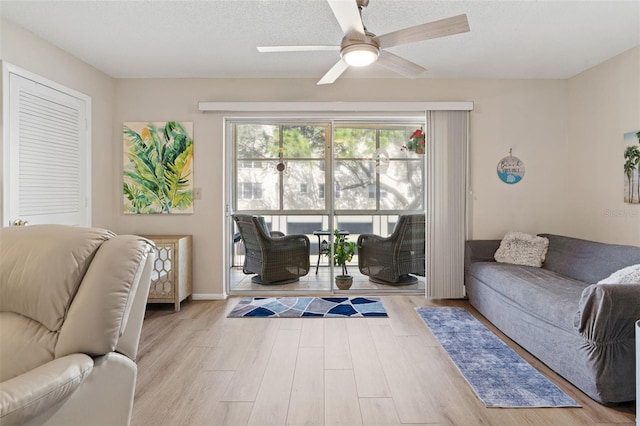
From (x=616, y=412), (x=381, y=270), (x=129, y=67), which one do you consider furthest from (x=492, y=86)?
(x=129, y=67)

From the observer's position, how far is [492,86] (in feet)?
13.1

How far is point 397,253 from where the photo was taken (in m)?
4.20

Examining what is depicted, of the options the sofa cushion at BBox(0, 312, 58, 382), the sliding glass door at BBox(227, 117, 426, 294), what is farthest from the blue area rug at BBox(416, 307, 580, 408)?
the sofa cushion at BBox(0, 312, 58, 382)

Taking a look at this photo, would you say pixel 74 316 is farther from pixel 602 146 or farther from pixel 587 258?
pixel 602 146

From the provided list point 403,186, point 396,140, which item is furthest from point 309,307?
point 396,140

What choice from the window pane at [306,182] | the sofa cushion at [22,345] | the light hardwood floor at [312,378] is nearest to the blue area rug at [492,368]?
the light hardwood floor at [312,378]

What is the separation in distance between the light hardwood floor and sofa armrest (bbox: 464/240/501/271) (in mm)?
741

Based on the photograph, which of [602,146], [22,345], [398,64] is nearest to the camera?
[22,345]

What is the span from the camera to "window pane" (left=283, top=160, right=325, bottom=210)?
13.8ft

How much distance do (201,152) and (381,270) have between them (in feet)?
8.44

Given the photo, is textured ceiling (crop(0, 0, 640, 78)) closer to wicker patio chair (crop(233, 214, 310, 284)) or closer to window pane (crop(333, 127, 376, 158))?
window pane (crop(333, 127, 376, 158))

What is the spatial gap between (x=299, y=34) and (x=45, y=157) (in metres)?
2.48

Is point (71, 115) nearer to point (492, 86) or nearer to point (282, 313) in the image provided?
point (282, 313)

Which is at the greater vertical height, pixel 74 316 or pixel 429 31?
pixel 429 31
